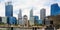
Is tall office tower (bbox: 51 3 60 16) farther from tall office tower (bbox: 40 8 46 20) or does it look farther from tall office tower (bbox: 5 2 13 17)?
tall office tower (bbox: 5 2 13 17)

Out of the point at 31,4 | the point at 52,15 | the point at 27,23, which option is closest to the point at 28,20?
the point at 27,23

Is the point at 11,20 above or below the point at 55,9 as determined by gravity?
below

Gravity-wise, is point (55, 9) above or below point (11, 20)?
above

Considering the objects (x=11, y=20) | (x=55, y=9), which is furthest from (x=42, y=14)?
(x=11, y=20)

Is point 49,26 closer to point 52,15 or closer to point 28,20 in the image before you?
point 52,15

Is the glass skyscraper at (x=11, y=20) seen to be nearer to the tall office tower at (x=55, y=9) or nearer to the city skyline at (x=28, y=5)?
the city skyline at (x=28, y=5)

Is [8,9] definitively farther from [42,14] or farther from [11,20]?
[42,14]

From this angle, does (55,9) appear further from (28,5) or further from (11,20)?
(11,20)

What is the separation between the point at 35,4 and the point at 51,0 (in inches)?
9.1

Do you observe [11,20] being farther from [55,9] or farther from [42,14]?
[55,9]

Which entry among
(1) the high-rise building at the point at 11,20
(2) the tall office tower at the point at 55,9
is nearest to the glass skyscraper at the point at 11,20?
(1) the high-rise building at the point at 11,20

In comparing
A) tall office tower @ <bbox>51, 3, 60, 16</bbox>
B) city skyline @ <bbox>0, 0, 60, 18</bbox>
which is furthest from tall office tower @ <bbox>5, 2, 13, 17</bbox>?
tall office tower @ <bbox>51, 3, 60, 16</bbox>

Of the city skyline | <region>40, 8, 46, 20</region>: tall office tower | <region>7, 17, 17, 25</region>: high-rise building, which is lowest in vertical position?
<region>7, 17, 17, 25</region>: high-rise building

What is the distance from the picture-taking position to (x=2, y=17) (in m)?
1.61
